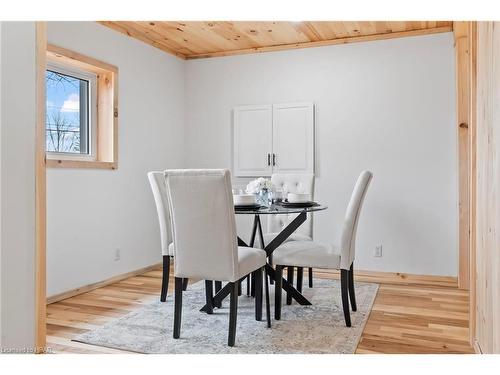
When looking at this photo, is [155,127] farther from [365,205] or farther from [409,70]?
[409,70]

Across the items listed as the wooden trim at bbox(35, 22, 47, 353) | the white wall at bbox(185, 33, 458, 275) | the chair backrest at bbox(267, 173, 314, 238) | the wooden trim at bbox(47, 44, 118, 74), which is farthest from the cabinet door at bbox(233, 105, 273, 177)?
the wooden trim at bbox(35, 22, 47, 353)

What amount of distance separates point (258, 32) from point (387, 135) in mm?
1686

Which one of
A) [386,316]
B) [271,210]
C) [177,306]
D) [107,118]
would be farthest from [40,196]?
[107,118]

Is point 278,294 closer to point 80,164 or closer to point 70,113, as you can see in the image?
point 80,164

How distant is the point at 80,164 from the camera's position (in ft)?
12.2

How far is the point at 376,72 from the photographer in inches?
173

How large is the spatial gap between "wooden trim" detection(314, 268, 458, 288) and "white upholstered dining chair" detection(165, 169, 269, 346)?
2.18m

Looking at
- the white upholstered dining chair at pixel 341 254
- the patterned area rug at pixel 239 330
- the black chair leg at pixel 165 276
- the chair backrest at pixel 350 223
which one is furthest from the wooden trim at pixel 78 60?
the chair backrest at pixel 350 223

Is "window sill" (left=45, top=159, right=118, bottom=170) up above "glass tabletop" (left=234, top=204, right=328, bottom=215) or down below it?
above

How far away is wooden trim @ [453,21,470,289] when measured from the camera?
154 inches

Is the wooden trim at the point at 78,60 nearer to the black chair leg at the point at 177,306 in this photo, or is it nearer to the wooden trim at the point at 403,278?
the black chair leg at the point at 177,306

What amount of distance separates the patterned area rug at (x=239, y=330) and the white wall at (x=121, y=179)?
848 mm

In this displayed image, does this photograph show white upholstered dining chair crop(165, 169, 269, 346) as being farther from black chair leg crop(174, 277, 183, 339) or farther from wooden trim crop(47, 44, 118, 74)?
wooden trim crop(47, 44, 118, 74)

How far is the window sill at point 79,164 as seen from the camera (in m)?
3.44
